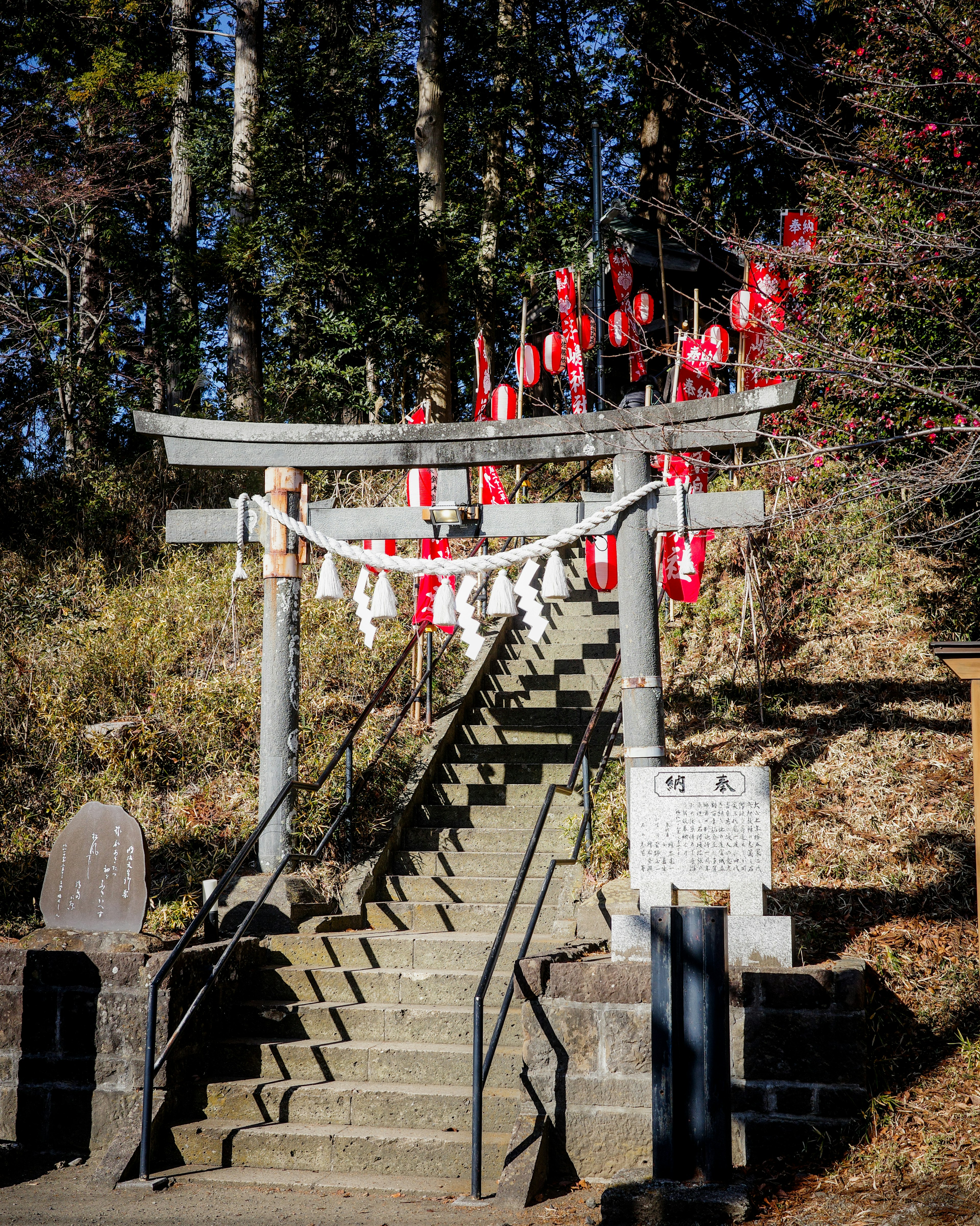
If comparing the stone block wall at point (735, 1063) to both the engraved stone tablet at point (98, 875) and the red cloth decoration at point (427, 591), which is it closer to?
the engraved stone tablet at point (98, 875)

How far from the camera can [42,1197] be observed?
4977 mm

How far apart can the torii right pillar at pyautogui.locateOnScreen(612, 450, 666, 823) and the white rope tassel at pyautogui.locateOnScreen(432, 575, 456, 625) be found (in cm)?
122

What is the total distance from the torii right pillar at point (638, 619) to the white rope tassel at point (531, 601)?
0.57 metres

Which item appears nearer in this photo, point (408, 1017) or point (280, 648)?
point (408, 1017)

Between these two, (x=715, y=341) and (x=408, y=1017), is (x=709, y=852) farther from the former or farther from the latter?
(x=715, y=341)

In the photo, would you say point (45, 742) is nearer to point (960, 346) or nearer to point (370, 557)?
point (370, 557)

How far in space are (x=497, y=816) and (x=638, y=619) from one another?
7.60 ft

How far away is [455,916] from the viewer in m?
6.93

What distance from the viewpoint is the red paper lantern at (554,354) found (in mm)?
13320

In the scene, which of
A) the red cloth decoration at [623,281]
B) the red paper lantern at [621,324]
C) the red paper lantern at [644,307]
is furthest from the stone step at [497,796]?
the red paper lantern at [644,307]

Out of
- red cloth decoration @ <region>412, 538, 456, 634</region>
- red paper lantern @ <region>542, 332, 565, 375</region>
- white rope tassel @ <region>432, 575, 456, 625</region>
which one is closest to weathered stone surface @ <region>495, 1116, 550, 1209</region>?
white rope tassel @ <region>432, 575, 456, 625</region>

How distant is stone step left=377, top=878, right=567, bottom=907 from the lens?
7129mm

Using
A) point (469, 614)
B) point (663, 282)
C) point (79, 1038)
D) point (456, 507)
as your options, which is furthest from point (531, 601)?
point (663, 282)

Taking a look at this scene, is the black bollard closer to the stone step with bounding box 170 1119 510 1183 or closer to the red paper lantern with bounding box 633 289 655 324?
the stone step with bounding box 170 1119 510 1183
